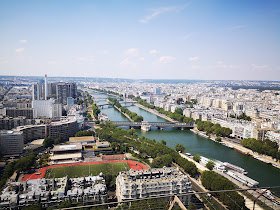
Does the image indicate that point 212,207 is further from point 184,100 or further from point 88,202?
point 184,100

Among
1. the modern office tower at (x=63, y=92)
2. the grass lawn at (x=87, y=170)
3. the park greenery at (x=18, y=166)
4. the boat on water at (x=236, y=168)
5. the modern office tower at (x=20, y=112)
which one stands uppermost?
the modern office tower at (x=63, y=92)

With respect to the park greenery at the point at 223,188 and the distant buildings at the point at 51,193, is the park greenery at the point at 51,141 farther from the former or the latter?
the park greenery at the point at 223,188

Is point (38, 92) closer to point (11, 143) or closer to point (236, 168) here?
point (11, 143)

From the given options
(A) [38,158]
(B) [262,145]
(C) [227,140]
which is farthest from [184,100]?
(A) [38,158]

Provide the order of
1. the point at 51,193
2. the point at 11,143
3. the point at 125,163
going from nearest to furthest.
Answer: the point at 51,193 → the point at 125,163 → the point at 11,143

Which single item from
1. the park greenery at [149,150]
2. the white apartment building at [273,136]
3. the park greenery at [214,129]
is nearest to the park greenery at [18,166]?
the park greenery at [149,150]

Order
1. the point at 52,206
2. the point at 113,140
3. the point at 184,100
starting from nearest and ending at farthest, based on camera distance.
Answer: the point at 52,206 < the point at 113,140 < the point at 184,100

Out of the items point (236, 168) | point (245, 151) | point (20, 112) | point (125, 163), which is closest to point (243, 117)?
point (245, 151)
